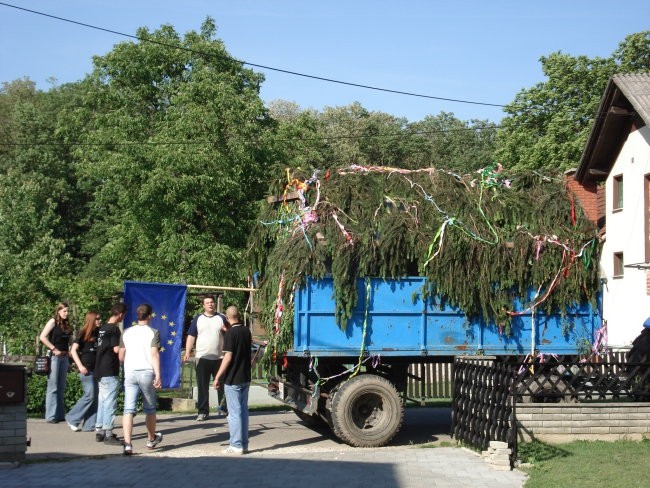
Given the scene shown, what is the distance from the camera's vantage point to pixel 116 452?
1100 cm

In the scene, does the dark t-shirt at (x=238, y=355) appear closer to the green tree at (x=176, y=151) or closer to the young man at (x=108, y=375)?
the young man at (x=108, y=375)

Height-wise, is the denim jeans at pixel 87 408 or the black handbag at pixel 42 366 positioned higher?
the black handbag at pixel 42 366

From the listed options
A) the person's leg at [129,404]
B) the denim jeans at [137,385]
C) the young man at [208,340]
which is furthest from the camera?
the young man at [208,340]

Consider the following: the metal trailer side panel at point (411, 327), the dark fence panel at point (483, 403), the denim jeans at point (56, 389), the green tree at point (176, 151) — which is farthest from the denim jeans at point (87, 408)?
the green tree at point (176, 151)

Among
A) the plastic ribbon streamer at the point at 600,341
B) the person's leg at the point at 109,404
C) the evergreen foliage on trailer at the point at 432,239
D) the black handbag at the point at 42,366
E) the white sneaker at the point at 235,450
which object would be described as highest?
the evergreen foliage on trailer at the point at 432,239

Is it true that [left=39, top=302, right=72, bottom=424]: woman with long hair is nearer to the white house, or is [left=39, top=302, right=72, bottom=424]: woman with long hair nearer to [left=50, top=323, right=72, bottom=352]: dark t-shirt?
[left=50, top=323, right=72, bottom=352]: dark t-shirt

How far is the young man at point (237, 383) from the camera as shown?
36.3ft

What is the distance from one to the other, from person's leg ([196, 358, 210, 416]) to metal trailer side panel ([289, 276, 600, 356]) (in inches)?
86.1

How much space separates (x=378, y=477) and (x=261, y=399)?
998cm

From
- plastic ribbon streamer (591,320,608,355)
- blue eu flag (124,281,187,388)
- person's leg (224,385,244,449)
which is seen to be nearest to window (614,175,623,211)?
plastic ribbon streamer (591,320,608,355)

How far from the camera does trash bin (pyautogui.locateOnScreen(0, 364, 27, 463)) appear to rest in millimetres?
9734

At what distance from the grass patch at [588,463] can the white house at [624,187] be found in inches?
263

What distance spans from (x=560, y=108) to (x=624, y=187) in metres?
20.5

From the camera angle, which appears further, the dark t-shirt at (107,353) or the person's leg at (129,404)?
the dark t-shirt at (107,353)
